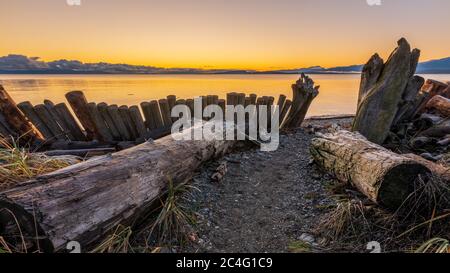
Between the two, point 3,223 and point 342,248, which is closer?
point 3,223

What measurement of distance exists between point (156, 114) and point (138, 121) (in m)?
0.45

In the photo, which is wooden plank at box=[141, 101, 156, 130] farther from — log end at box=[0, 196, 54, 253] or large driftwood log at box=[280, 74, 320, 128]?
log end at box=[0, 196, 54, 253]

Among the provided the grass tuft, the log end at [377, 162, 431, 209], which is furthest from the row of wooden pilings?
the grass tuft

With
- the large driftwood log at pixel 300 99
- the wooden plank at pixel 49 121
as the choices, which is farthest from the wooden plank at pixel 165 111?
the large driftwood log at pixel 300 99

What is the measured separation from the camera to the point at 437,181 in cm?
314

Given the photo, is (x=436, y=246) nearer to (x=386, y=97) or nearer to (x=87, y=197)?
(x=87, y=197)

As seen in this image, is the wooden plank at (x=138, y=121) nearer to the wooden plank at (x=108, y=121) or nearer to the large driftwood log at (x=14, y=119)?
the wooden plank at (x=108, y=121)

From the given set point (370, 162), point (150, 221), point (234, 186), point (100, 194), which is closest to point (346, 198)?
point (370, 162)

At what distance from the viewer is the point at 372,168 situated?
3.43m

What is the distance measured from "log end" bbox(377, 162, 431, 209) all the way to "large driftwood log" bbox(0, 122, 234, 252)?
2.48 metres

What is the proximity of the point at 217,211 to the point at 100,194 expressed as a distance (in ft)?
5.31

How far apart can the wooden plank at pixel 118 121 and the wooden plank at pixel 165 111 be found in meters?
0.84

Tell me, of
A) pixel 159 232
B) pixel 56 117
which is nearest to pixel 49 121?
pixel 56 117

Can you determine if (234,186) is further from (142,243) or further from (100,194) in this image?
(100,194)
